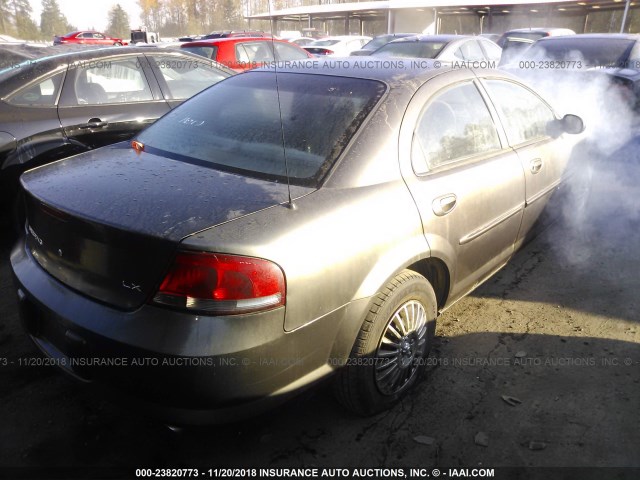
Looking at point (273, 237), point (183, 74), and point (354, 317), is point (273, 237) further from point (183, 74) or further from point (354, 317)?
point (183, 74)

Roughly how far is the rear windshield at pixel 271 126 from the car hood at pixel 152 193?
0.13 m

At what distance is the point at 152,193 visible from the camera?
6.56 ft

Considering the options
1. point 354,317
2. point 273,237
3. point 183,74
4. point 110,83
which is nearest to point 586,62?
point 183,74

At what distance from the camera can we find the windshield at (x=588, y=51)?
277 inches

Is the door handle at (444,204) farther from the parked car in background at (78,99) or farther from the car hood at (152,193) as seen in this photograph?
the parked car in background at (78,99)

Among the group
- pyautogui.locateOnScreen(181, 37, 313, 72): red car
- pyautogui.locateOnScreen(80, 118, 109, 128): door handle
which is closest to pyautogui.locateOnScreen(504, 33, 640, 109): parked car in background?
pyautogui.locateOnScreen(181, 37, 313, 72): red car

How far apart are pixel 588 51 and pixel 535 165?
17.0ft

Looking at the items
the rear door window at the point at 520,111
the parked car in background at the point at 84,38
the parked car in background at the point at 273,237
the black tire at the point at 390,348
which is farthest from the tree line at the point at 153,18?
the black tire at the point at 390,348

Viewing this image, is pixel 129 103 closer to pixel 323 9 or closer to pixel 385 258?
pixel 385 258

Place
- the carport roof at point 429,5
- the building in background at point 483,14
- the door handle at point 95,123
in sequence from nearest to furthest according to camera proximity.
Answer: the door handle at point 95,123, the carport roof at point 429,5, the building in background at point 483,14

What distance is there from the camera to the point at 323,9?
36.3m

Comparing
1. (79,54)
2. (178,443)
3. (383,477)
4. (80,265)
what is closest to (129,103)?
(79,54)

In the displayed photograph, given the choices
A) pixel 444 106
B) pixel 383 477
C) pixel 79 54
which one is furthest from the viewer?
pixel 79 54

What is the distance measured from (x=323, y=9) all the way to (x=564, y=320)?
37.4 m
